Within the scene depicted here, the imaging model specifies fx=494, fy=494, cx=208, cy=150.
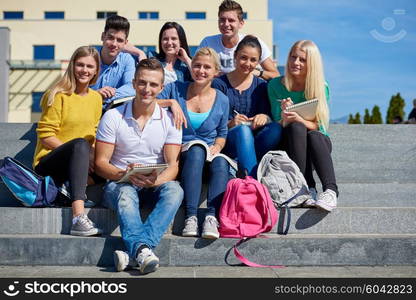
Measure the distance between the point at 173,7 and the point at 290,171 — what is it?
30477 millimetres

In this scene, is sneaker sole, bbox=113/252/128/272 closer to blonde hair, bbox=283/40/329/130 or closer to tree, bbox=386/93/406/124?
blonde hair, bbox=283/40/329/130

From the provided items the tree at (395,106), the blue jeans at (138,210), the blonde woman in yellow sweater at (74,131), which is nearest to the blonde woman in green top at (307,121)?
the blue jeans at (138,210)

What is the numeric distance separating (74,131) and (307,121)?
6.22 ft

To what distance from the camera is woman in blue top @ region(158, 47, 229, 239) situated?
12.0 ft

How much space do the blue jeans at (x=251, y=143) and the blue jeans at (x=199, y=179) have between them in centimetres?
26

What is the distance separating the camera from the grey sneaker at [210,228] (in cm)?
342

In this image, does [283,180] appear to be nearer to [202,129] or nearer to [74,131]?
[202,129]

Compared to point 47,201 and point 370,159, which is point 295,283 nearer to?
point 47,201

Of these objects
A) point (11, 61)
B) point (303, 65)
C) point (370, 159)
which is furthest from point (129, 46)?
point (11, 61)

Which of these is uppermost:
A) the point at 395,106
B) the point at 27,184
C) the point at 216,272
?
the point at 395,106

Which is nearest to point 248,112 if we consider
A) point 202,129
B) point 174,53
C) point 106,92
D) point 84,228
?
point 202,129

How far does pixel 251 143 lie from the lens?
4031 mm

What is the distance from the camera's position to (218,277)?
10.2 ft

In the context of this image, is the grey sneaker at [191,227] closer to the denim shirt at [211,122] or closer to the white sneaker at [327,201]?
the denim shirt at [211,122]
